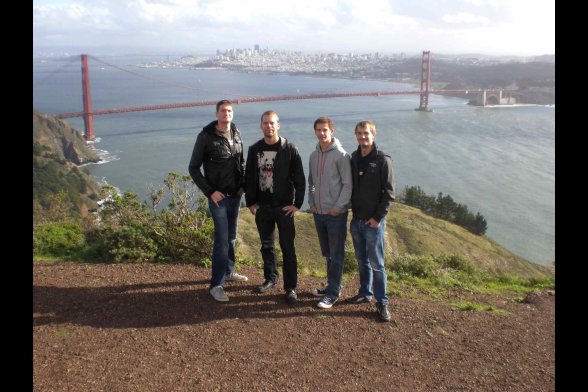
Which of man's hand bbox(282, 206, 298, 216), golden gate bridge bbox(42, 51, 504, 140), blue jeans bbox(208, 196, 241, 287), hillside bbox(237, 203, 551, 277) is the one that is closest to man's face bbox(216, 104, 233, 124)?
blue jeans bbox(208, 196, 241, 287)

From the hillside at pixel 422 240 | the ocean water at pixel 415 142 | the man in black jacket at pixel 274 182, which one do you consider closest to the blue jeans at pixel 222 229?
the man in black jacket at pixel 274 182

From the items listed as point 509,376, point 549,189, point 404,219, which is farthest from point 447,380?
point 549,189

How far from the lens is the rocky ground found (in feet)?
6.23

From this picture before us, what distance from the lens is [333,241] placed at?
96.4 inches

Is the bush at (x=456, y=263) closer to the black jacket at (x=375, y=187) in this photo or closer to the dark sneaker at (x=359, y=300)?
the dark sneaker at (x=359, y=300)

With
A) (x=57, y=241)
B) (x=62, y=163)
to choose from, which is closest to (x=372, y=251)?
(x=57, y=241)

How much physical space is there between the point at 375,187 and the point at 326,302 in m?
0.65

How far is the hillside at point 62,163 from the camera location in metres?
20.2

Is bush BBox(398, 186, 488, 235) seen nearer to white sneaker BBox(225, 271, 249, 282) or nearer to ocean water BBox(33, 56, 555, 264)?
ocean water BBox(33, 56, 555, 264)

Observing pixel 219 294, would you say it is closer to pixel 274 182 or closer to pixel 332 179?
pixel 274 182
